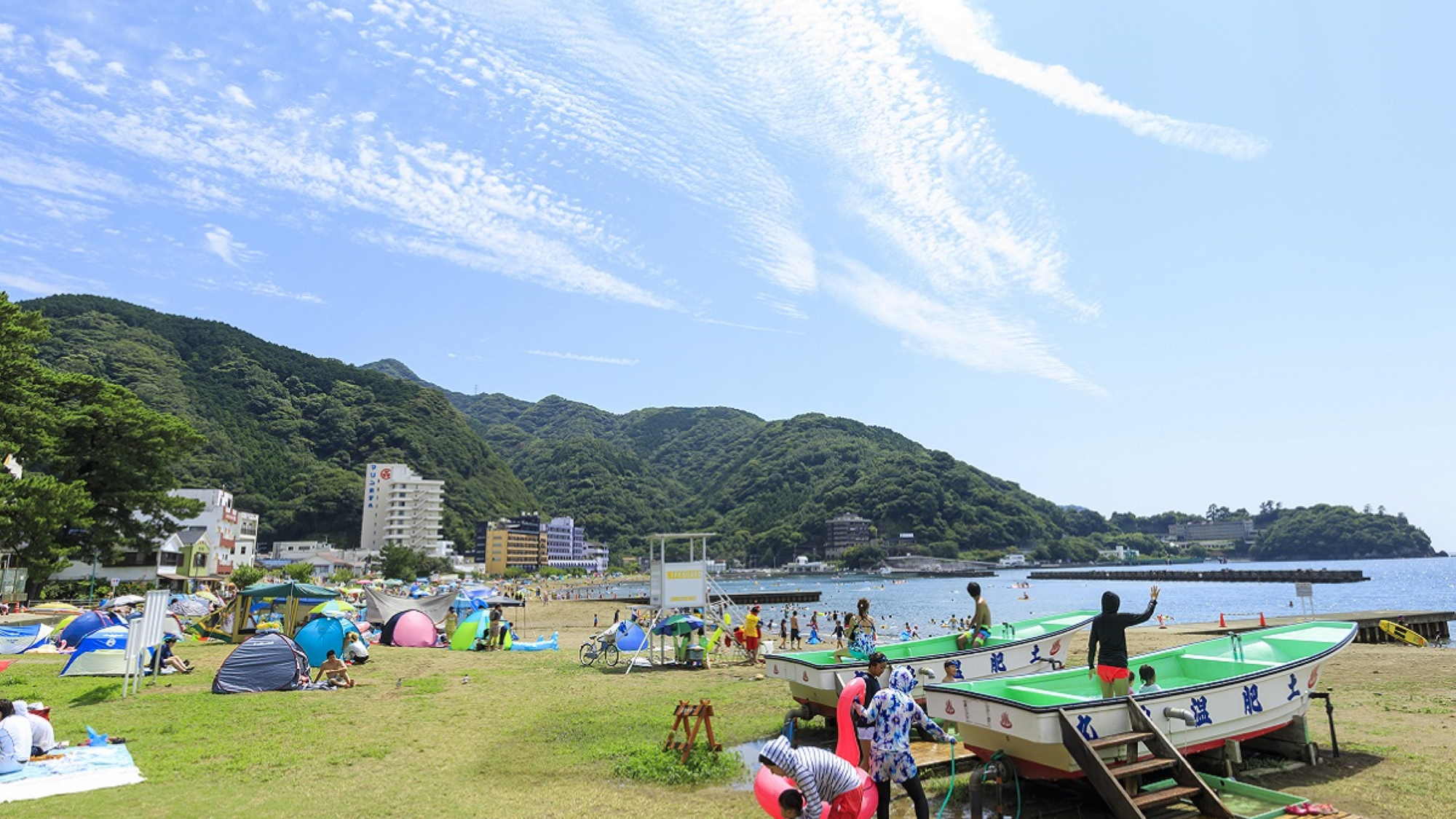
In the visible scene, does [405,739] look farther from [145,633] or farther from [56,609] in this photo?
[56,609]

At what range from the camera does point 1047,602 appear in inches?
2992

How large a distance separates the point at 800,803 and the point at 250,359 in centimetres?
17589

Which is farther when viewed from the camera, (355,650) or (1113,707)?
(355,650)

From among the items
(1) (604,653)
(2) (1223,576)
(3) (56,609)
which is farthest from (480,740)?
(2) (1223,576)

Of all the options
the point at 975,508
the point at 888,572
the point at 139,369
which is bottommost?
the point at 888,572

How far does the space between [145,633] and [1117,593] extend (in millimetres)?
49266

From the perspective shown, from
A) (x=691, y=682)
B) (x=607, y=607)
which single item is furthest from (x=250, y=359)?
(x=691, y=682)

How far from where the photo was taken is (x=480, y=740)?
11.3 m

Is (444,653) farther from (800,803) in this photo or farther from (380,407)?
(380,407)

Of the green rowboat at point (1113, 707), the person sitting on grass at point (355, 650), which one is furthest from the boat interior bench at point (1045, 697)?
the person sitting on grass at point (355, 650)

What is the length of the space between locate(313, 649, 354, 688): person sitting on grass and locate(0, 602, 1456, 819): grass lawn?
62 cm

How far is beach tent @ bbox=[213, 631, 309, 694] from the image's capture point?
14914 millimetres

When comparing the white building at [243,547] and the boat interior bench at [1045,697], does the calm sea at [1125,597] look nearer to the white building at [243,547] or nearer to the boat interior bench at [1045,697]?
the boat interior bench at [1045,697]

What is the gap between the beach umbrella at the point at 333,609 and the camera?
22.0m
